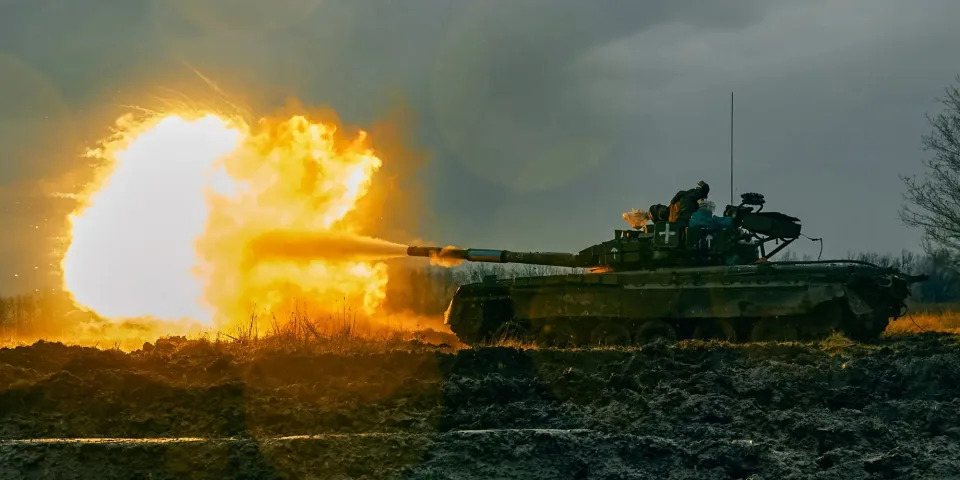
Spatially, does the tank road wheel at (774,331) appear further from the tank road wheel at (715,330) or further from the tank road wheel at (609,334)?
the tank road wheel at (609,334)

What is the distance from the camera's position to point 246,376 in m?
11.6

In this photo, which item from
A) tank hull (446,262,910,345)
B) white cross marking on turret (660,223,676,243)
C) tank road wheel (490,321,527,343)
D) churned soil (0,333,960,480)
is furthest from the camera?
tank road wheel (490,321,527,343)

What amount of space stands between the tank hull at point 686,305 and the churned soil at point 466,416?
3.43m

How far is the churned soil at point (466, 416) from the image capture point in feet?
25.0

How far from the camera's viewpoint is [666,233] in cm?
1936

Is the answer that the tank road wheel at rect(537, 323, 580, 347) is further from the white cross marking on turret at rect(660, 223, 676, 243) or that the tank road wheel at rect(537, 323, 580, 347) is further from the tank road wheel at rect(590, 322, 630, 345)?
the white cross marking on turret at rect(660, 223, 676, 243)

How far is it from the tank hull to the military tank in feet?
0.06

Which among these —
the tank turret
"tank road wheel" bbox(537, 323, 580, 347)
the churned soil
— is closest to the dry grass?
the tank turret

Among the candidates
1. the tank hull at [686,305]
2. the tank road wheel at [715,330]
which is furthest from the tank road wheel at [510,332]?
the tank road wheel at [715,330]

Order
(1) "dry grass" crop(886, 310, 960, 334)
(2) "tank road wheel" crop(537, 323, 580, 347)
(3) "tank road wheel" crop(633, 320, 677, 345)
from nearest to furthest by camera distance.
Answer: (3) "tank road wheel" crop(633, 320, 677, 345)
(2) "tank road wheel" crop(537, 323, 580, 347)
(1) "dry grass" crop(886, 310, 960, 334)

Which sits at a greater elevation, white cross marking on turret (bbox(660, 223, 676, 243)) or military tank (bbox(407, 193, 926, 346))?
white cross marking on turret (bbox(660, 223, 676, 243))

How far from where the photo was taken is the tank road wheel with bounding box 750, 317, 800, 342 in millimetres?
17984

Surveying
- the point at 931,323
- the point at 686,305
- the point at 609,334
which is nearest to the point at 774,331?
the point at 686,305

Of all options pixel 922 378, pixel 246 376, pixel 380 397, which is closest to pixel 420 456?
pixel 380 397
